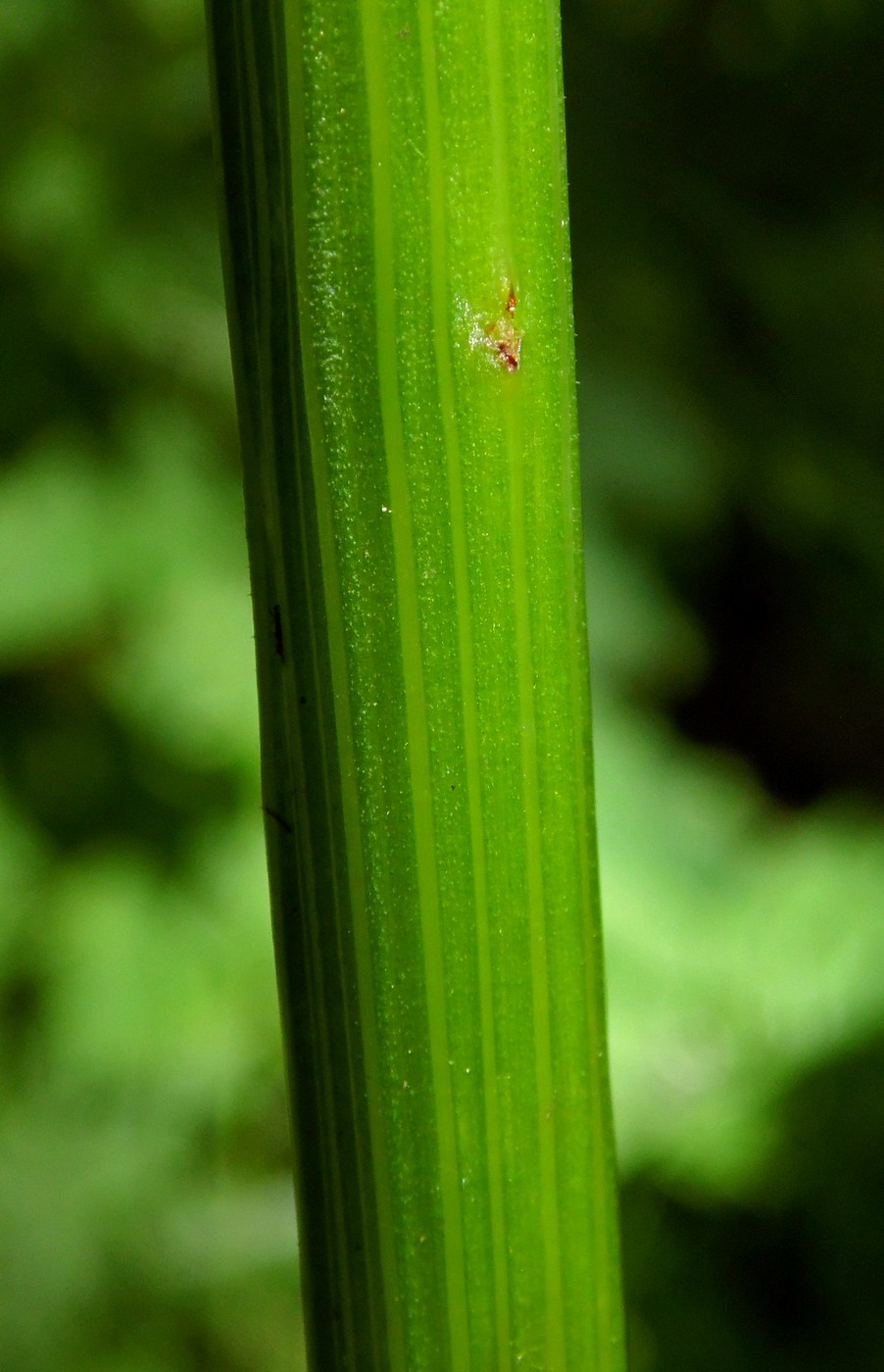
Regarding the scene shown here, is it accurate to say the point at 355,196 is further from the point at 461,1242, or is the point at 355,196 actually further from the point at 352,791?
the point at 461,1242

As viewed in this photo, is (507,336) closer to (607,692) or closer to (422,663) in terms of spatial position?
(422,663)

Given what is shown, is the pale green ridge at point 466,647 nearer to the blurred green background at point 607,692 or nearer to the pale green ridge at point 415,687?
the pale green ridge at point 415,687

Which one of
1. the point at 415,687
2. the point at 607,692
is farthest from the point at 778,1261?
the point at 415,687

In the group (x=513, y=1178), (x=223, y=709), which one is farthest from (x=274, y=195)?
(x=223, y=709)

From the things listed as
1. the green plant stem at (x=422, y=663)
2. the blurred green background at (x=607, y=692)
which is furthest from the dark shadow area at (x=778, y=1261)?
the green plant stem at (x=422, y=663)

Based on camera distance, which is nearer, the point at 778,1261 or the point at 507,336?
Result: the point at 507,336

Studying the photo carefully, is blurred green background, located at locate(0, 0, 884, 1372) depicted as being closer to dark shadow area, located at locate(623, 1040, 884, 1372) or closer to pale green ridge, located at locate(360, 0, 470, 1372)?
dark shadow area, located at locate(623, 1040, 884, 1372)
